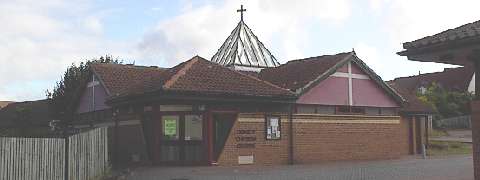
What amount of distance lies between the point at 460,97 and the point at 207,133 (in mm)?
40547

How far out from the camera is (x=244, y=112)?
24281 mm

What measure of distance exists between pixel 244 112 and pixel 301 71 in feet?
16.9

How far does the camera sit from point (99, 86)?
30.1 metres

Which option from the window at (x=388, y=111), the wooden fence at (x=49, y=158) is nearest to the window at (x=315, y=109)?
the window at (x=388, y=111)

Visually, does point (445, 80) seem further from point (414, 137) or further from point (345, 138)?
point (345, 138)

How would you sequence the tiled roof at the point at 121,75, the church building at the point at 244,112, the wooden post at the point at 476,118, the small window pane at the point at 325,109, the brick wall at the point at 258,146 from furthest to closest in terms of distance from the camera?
the tiled roof at the point at 121,75 < the small window pane at the point at 325,109 < the brick wall at the point at 258,146 < the church building at the point at 244,112 < the wooden post at the point at 476,118

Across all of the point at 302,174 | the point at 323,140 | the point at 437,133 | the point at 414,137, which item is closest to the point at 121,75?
the point at 323,140

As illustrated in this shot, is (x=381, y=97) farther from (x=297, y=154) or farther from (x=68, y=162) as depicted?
(x=68, y=162)

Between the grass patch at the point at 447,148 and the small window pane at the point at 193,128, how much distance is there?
49.0 feet

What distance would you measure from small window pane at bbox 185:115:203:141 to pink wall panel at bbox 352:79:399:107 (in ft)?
26.2

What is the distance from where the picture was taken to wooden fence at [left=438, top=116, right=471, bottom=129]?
5495 cm

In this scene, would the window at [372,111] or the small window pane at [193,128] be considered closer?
the small window pane at [193,128]

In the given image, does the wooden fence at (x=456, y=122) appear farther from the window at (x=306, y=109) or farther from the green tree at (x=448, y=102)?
the window at (x=306, y=109)

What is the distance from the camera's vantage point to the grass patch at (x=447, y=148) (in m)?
34.0
